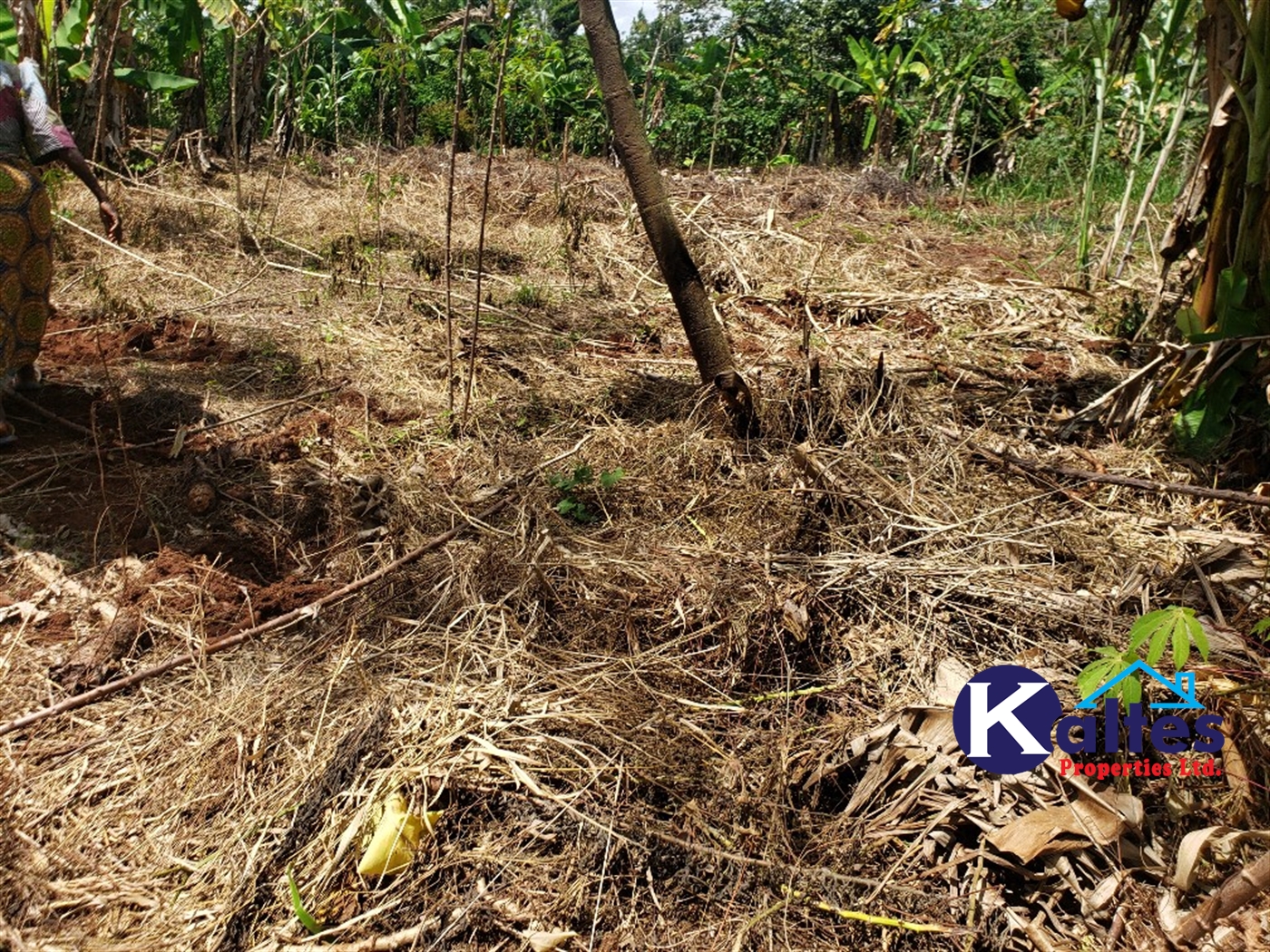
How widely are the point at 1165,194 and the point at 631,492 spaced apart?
6.43 m

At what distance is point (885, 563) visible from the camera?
2432 millimetres

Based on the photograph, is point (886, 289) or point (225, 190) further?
point (225, 190)

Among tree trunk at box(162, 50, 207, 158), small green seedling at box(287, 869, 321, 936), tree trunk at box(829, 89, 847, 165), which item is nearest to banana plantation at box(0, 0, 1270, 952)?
small green seedling at box(287, 869, 321, 936)

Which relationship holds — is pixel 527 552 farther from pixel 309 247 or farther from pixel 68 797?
pixel 309 247

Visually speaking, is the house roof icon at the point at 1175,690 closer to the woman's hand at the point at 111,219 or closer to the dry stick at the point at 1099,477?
the dry stick at the point at 1099,477

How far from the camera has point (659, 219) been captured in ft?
9.78

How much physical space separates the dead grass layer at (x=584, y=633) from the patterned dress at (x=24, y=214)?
38 centimetres

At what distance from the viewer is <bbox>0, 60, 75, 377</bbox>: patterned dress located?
2777 mm

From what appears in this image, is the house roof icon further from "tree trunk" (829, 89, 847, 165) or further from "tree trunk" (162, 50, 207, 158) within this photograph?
"tree trunk" (829, 89, 847, 165)

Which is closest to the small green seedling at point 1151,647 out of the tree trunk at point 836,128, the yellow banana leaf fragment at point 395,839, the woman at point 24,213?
the yellow banana leaf fragment at point 395,839

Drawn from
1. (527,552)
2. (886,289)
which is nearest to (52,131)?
(527,552)

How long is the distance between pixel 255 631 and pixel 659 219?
1.80 metres

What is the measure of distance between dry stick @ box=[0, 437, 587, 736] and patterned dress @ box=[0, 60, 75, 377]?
1.37 m

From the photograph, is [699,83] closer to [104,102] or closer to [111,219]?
[104,102]
